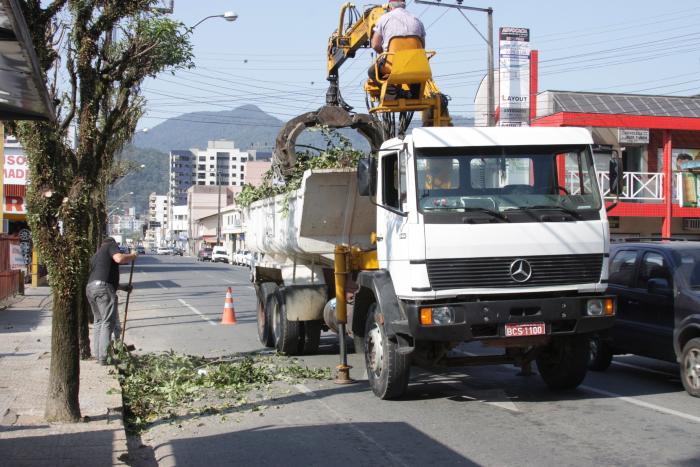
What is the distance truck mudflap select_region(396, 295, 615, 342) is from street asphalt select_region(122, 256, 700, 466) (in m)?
0.81

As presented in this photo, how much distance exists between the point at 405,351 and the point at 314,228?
348 cm

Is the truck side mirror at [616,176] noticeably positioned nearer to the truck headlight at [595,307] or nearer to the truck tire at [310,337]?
the truck headlight at [595,307]

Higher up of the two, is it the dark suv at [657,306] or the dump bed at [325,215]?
the dump bed at [325,215]

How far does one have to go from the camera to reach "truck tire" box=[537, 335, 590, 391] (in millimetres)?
9023

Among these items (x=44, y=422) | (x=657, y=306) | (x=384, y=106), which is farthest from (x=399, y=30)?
(x=44, y=422)

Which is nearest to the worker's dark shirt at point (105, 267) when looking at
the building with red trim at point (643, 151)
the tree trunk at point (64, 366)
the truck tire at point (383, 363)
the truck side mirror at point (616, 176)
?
the tree trunk at point (64, 366)

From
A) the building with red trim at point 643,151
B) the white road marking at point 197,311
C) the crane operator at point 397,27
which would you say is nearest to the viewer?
the crane operator at point 397,27

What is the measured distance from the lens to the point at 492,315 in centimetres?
809

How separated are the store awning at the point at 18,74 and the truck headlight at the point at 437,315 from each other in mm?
3907

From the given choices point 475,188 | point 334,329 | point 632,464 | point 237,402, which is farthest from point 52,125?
point 632,464

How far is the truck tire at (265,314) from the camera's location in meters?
13.8

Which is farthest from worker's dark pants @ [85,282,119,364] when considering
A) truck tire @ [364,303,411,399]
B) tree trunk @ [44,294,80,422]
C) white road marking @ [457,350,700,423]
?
white road marking @ [457,350,700,423]

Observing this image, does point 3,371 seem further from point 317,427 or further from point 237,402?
point 317,427

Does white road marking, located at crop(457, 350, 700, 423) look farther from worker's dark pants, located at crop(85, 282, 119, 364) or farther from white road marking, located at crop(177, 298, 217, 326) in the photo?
white road marking, located at crop(177, 298, 217, 326)
